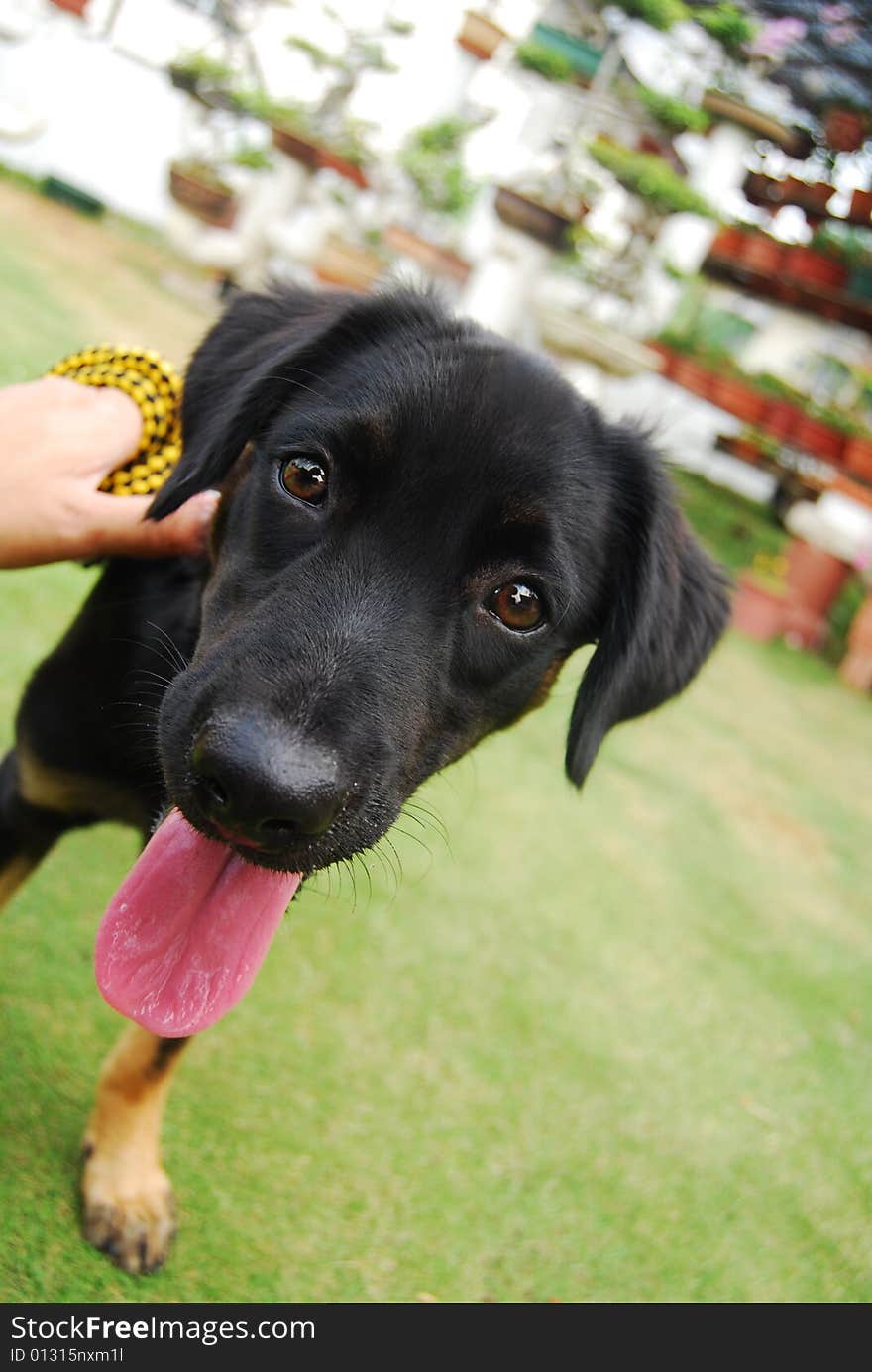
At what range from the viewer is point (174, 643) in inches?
97.2

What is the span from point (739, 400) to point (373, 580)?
12.6 metres

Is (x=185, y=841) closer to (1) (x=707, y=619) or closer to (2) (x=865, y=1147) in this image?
(1) (x=707, y=619)

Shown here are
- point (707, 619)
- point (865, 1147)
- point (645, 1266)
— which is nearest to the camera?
point (707, 619)

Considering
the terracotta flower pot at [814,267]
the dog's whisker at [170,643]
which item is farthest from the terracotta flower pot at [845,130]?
the dog's whisker at [170,643]

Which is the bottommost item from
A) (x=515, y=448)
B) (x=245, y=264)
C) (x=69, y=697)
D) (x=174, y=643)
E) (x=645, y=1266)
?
(x=245, y=264)

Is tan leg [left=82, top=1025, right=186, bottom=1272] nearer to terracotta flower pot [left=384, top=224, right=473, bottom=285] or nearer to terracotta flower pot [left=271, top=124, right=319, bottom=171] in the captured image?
terracotta flower pot [left=271, top=124, right=319, bottom=171]

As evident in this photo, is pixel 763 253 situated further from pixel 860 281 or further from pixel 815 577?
pixel 815 577

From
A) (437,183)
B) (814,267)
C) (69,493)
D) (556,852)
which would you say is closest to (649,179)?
(814,267)

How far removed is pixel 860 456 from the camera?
508 inches

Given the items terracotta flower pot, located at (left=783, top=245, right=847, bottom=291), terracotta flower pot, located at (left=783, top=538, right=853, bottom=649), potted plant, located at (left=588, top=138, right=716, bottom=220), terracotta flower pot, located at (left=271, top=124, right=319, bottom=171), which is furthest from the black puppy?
terracotta flower pot, located at (left=271, top=124, right=319, bottom=171)

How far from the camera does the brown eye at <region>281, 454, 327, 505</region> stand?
2.18m
